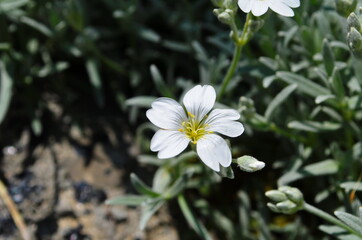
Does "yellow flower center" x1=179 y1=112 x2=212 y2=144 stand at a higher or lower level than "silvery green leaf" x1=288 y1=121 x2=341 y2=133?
higher

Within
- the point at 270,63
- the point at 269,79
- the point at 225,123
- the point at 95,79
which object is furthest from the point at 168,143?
the point at 95,79

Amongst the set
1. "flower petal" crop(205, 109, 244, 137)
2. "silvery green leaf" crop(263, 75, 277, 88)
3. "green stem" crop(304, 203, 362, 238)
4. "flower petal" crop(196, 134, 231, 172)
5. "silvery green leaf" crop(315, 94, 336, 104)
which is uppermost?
"flower petal" crop(205, 109, 244, 137)

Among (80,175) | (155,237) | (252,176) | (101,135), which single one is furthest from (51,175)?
(252,176)

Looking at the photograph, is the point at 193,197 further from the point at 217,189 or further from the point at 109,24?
the point at 109,24

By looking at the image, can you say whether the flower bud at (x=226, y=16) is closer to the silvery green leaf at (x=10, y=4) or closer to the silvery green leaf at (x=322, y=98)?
the silvery green leaf at (x=322, y=98)

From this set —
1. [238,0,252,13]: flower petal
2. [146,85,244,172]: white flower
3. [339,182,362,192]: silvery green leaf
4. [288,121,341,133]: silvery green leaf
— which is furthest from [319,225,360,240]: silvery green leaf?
[238,0,252,13]: flower petal

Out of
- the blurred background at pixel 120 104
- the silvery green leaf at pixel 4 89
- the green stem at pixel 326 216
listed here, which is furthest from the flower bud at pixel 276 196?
the silvery green leaf at pixel 4 89

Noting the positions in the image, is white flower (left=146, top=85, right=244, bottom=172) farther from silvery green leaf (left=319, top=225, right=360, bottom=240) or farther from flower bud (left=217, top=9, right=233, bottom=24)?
silvery green leaf (left=319, top=225, right=360, bottom=240)
